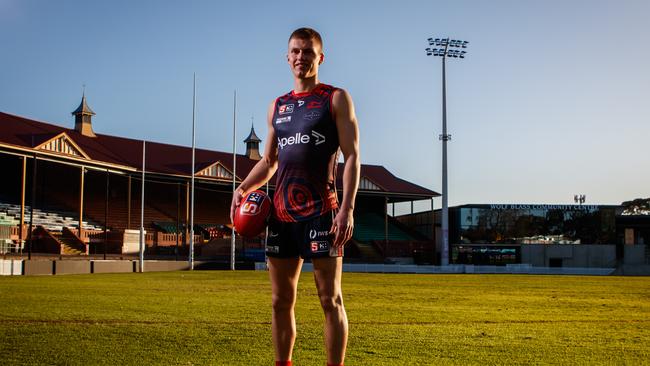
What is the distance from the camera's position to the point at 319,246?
4.83m

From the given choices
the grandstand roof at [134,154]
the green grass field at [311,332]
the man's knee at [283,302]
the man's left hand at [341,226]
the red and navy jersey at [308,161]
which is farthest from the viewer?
the grandstand roof at [134,154]

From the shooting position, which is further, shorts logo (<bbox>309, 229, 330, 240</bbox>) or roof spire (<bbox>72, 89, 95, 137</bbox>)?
roof spire (<bbox>72, 89, 95, 137</bbox>)

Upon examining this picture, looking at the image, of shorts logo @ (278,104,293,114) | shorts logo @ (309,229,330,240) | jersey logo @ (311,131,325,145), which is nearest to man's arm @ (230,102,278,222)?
shorts logo @ (278,104,293,114)

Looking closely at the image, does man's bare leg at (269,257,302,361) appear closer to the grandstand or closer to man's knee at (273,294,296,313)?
man's knee at (273,294,296,313)

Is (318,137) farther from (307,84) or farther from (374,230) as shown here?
(374,230)

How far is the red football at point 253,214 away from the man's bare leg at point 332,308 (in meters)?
0.47

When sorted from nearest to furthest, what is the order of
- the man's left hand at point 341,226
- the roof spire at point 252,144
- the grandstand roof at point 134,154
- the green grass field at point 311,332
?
the man's left hand at point 341,226 < the green grass field at point 311,332 < the grandstand roof at point 134,154 < the roof spire at point 252,144

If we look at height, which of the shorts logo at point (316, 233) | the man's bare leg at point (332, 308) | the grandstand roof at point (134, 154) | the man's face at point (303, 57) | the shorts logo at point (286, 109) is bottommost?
the man's bare leg at point (332, 308)

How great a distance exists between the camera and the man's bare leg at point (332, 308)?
15.9ft

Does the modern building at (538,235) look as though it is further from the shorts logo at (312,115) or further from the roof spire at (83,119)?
the shorts logo at (312,115)

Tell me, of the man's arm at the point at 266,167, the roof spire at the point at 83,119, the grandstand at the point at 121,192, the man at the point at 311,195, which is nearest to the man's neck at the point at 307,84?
the man at the point at 311,195

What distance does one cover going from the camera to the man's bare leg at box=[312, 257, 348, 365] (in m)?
4.83

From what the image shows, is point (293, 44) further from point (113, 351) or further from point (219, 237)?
point (219, 237)

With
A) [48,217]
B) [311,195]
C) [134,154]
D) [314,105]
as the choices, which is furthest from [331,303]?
[134,154]
